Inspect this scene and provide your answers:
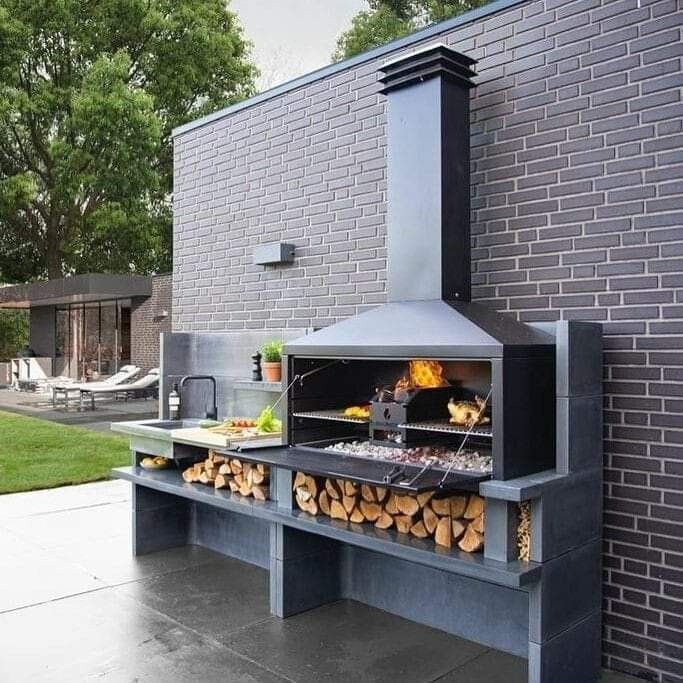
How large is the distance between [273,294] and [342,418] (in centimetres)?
152

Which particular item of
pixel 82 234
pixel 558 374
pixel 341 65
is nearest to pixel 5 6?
pixel 82 234

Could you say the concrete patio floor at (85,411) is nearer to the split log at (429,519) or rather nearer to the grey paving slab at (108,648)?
the grey paving slab at (108,648)

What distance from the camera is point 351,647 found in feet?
10.1

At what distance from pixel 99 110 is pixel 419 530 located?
15.7m

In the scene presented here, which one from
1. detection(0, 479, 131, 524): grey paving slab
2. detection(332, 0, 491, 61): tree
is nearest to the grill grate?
detection(0, 479, 131, 524): grey paving slab

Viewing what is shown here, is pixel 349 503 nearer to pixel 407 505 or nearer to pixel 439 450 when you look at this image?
pixel 407 505

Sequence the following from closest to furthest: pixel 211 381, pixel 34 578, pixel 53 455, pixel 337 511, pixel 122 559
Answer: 1. pixel 337 511
2. pixel 34 578
3. pixel 122 559
4. pixel 211 381
5. pixel 53 455

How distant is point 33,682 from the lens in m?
2.75

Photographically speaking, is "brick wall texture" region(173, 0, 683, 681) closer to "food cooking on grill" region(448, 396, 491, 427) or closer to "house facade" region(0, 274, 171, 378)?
"food cooking on grill" region(448, 396, 491, 427)

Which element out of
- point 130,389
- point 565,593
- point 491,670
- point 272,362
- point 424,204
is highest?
point 424,204

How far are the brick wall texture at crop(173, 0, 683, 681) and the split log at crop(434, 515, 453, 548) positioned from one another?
0.71m

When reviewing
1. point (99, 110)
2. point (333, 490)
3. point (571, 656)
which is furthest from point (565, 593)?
point (99, 110)

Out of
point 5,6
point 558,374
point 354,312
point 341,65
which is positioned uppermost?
point 5,6

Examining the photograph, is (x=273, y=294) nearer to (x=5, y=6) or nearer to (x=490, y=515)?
(x=490, y=515)
